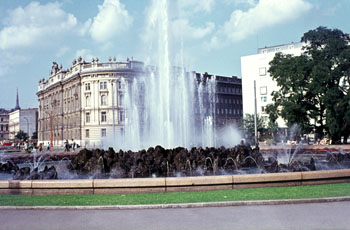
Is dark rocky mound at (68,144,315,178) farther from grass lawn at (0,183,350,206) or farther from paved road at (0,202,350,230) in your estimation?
paved road at (0,202,350,230)

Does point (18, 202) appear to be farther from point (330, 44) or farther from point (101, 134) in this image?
point (101, 134)

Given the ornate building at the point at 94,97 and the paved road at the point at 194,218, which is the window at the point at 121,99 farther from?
the paved road at the point at 194,218

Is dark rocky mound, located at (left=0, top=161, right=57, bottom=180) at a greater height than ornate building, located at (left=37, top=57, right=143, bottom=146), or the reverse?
ornate building, located at (left=37, top=57, right=143, bottom=146)

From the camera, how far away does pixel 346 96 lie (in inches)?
1344

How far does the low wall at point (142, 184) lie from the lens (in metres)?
11.4

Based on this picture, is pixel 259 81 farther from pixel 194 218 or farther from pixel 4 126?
pixel 4 126

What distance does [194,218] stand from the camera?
8312 mm

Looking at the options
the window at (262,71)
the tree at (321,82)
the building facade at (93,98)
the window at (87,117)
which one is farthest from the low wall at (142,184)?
the window at (87,117)

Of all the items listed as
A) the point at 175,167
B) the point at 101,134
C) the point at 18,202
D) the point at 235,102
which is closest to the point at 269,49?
the point at 235,102

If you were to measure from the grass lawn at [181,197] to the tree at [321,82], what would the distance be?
2478 centimetres

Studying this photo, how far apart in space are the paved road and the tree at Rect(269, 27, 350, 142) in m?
27.1

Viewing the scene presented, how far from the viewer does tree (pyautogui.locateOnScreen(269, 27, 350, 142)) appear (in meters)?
34.7

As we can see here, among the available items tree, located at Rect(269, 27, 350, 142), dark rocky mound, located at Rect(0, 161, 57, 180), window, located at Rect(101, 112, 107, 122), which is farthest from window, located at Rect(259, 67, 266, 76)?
dark rocky mound, located at Rect(0, 161, 57, 180)

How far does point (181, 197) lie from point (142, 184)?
1353mm
